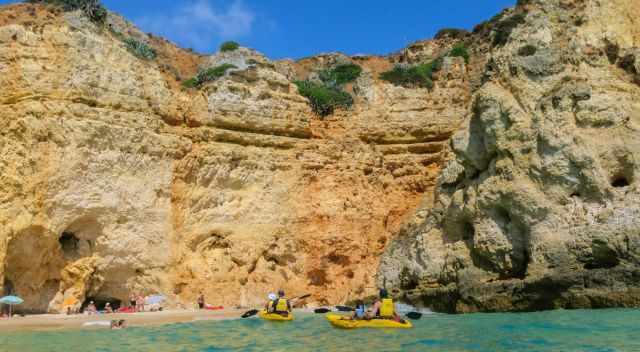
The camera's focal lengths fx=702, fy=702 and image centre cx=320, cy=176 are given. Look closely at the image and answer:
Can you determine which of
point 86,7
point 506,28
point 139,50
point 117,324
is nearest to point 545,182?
point 506,28

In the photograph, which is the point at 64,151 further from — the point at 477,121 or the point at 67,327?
the point at 477,121

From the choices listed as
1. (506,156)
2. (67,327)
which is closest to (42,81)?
(67,327)

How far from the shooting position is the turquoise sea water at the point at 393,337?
1118 cm

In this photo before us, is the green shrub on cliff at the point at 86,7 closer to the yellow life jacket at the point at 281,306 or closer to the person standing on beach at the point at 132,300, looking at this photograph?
the person standing on beach at the point at 132,300

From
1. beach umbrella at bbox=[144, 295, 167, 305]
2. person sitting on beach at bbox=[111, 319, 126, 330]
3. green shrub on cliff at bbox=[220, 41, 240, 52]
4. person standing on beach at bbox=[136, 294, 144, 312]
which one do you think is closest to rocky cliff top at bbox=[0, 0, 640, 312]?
person standing on beach at bbox=[136, 294, 144, 312]

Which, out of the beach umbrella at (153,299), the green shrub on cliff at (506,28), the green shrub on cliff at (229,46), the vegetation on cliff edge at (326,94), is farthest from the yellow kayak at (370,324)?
the green shrub on cliff at (229,46)

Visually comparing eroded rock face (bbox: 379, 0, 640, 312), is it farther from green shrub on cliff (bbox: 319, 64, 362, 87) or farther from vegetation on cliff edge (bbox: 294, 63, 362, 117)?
green shrub on cliff (bbox: 319, 64, 362, 87)

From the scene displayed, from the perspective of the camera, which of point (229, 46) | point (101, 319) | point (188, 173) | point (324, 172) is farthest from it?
point (229, 46)

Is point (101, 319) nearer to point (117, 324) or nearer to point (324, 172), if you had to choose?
point (117, 324)

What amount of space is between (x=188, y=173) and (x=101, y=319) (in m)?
7.05

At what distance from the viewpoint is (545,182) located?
1772 cm

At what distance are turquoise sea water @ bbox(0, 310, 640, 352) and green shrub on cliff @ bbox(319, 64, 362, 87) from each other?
54.6 feet

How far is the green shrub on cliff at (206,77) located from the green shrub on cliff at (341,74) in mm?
5548

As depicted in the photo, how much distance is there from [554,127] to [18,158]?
1467cm
